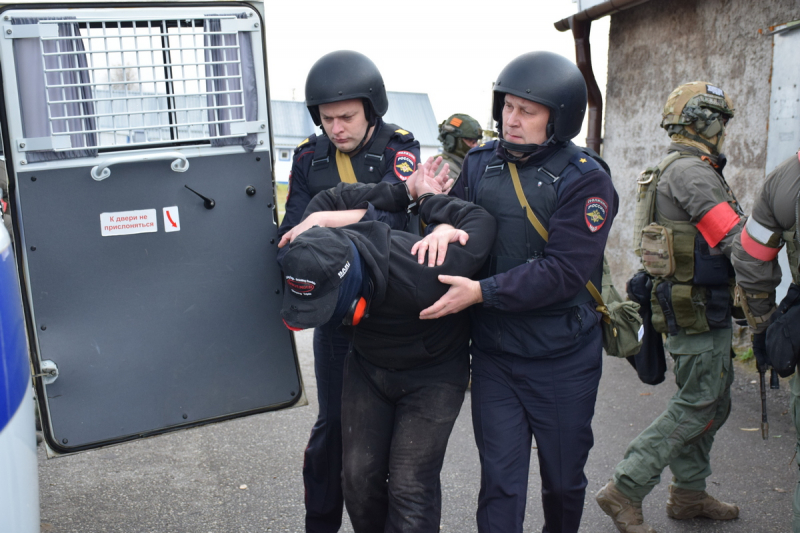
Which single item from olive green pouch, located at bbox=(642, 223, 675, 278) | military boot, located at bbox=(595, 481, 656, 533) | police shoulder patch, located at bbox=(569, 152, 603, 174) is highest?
police shoulder patch, located at bbox=(569, 152, 603, 174)

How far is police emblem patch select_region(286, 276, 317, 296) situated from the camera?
2.08m

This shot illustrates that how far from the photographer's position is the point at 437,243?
233cm

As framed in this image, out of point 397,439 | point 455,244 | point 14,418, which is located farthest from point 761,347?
point 14,418

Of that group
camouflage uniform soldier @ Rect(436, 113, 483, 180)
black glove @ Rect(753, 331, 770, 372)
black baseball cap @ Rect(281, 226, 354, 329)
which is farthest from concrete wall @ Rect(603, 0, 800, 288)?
black baseball cap @ Rect(281, 226, 354, 329)

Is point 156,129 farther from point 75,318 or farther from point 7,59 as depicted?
point 75,318

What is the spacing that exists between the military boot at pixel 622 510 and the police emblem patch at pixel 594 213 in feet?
5.11

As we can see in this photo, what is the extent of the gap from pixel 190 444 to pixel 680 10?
5.48m

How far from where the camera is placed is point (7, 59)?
235 centimetres

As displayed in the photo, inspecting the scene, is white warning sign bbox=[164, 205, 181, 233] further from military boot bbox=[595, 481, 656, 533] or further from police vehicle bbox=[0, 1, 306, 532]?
military boot bbox=[595, 481, 656, 533]

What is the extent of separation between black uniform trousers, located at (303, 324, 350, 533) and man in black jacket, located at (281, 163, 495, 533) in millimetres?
248

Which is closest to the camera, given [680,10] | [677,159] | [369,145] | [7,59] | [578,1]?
[7,59]

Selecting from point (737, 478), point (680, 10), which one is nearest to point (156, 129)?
point (737, 478)

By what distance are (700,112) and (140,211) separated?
8.87 feet

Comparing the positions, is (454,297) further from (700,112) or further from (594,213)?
(700,112)
